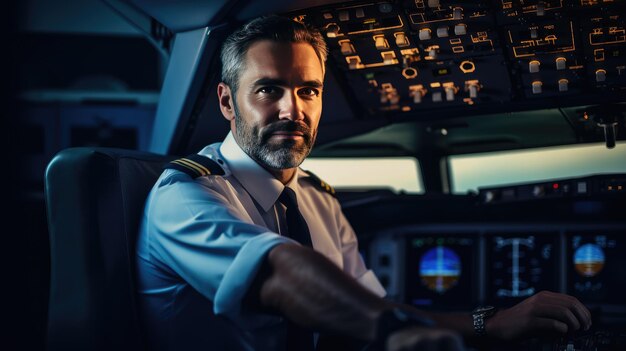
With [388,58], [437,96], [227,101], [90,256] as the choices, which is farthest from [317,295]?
[437,96]

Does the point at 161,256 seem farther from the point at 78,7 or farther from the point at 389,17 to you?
the point at 78,7

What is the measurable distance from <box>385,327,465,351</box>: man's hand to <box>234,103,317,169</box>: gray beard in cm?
71

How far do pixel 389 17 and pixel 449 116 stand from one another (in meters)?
0.46

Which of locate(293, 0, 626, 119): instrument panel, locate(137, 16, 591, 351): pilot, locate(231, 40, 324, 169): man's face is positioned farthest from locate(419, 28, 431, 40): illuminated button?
locate(231, 40, 324, 169): man's face

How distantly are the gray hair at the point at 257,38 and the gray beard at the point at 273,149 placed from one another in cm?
12

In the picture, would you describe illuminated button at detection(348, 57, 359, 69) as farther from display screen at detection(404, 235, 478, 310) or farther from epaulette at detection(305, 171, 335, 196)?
display screen at detection(404, 235, 478, 310)

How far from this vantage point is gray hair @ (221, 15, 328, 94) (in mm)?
1398

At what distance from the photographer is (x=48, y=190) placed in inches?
47.1

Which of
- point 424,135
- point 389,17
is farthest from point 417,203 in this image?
point 389,17

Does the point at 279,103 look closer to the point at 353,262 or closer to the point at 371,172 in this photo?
the point at 353,262

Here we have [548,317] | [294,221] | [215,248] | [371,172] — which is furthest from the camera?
[371,172]

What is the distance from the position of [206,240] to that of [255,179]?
38cm

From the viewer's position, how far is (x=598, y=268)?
2.21 meters

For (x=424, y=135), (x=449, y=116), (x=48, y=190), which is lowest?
(x=424, y=135)
